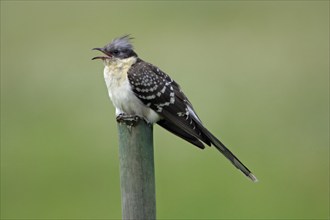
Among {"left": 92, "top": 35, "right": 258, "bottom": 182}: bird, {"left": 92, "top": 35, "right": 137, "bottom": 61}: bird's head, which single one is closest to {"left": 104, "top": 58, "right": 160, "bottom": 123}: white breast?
{"left": 92, "top": 35, "right": 258, "bottom": 182}: bird

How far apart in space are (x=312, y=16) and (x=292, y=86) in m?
4.59

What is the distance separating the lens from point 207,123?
13633 mm

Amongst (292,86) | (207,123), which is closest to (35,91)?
(207,123)

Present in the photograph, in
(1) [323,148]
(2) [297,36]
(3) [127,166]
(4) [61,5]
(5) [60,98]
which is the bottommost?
(3) [127,166]

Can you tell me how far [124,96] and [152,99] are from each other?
0.24 metres

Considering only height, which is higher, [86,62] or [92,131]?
[86,62]

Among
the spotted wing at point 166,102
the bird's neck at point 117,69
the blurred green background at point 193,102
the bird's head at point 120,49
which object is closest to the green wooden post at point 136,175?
the spotted wing at point 166,102

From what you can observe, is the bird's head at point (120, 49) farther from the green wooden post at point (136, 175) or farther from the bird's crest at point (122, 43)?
the green wooden post at point (136, 175)

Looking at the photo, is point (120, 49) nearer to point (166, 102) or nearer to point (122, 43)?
point (122, 43)

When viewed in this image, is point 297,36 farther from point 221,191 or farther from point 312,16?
point 221,191

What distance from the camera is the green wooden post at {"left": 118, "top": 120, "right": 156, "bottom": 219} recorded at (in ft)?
18.3

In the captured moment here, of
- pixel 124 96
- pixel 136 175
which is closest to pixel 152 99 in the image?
pixel 124 96

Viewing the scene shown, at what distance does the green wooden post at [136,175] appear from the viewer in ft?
18.3

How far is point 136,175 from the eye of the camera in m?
5.57
